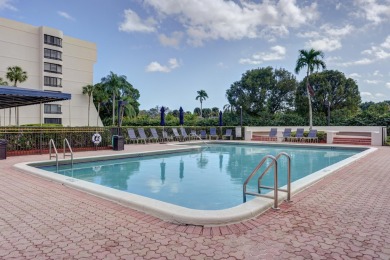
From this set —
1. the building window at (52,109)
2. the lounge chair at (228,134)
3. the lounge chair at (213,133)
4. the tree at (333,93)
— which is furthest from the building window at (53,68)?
the tree at (333,93)

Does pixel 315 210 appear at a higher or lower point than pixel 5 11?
lower

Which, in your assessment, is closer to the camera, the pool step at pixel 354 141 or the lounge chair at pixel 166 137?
the pool step at pixel 354 141

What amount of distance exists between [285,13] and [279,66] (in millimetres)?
27542

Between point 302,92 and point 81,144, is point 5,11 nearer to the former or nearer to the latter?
point 81,144

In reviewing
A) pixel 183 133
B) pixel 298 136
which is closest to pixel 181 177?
pixel 183 133

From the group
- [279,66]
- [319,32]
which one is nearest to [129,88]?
[279,66]

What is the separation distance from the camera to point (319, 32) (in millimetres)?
18047

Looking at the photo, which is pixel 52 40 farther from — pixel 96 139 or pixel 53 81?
pixel 96 139

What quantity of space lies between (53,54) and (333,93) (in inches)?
1454

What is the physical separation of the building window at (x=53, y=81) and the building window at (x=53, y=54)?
106 inches

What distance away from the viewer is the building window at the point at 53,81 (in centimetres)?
3672

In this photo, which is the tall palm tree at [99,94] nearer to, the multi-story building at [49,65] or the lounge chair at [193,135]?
the multi-story building at [49,65]

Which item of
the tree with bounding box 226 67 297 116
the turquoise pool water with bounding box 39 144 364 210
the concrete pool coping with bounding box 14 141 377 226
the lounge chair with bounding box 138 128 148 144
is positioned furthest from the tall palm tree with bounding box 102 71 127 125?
the concrete pool coping with bounding box 14 141 377 226

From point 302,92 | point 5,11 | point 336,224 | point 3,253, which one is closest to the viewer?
point 3,253
